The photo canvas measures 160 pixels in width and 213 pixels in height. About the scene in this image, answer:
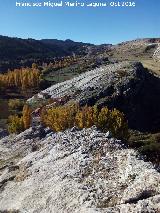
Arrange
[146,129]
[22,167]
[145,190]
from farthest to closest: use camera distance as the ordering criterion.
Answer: [146,129]
[22,167]
[145,190]

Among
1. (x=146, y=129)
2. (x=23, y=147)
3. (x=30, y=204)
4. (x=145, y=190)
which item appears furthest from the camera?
(x=146, y=129)

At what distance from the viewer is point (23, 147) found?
95.4 metres

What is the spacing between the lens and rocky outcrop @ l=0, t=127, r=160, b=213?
134 feet

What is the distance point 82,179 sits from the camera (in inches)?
1957

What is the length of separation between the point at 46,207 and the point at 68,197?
11.6ft

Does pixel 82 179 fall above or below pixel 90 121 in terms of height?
above

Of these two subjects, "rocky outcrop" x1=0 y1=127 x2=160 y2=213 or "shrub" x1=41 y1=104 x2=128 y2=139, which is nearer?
"rocky outcrop" x1=0 y1=127 x2=160 y2=213

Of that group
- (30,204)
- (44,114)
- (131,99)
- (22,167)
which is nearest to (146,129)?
(131,99)

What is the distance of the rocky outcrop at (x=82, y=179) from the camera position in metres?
40.9

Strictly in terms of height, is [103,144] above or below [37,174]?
above

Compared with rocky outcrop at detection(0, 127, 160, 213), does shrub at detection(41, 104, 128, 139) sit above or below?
below

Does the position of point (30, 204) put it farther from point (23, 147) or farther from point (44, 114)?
point (44, 114)

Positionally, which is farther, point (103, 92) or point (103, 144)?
point (103, 92)

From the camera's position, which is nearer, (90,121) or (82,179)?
(82,179)
